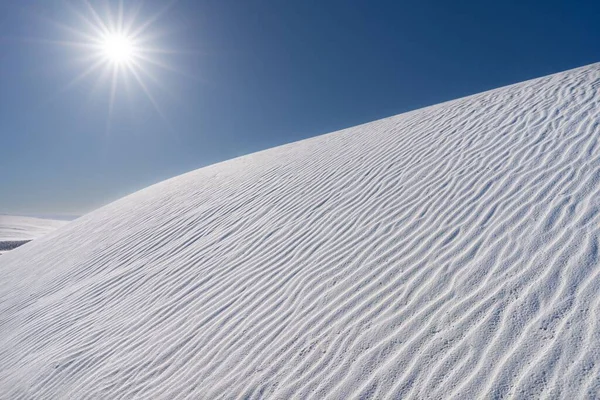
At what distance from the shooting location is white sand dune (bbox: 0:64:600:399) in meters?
2.23

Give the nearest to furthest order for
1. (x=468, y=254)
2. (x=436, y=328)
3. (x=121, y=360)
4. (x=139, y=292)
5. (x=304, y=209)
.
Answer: (x=436, y=328), (x=468, y=254), (x=121, y=360), (x=139, y=292), (x=304, y=209)

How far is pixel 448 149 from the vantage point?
18.0ft

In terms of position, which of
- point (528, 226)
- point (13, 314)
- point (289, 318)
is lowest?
point (528, 226)

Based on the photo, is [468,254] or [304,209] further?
[304,209]

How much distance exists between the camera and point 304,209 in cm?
525

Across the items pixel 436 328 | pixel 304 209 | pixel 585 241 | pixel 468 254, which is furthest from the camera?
pixel 304 209

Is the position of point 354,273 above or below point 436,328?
above

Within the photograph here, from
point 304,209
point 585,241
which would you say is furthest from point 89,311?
point 585,241

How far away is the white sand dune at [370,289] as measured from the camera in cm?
223

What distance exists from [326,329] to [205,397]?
107cm

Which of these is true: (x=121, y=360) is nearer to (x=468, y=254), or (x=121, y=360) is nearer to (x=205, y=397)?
(x=205, y=397)

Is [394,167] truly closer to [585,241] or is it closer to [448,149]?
[448,149]

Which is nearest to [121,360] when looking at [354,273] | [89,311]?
[89,311]

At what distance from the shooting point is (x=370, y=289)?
3053 mm
